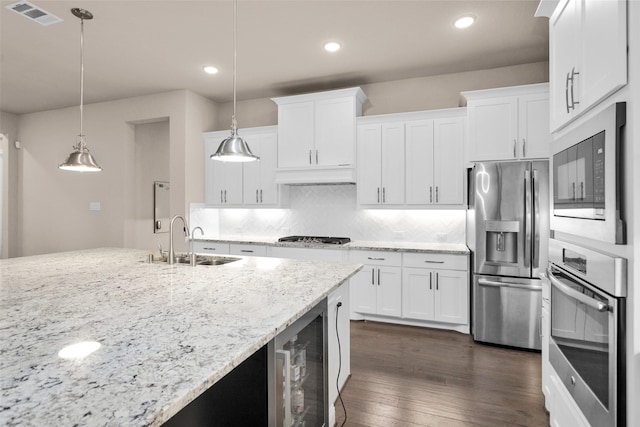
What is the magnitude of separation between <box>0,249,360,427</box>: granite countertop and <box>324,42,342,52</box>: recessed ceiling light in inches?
88.3

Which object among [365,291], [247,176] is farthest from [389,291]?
[247,176]

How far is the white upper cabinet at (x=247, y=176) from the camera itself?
14.8 ft

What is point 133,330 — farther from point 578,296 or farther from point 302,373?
point 578,296

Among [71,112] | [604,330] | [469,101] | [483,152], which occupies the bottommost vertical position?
[604,330]

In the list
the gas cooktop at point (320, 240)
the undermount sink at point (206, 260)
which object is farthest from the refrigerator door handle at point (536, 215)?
the undermount sink at point (206, 260)

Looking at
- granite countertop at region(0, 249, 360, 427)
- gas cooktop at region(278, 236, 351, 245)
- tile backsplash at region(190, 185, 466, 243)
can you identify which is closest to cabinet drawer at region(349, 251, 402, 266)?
gas cooktop at region(278, 236, 351, 245)

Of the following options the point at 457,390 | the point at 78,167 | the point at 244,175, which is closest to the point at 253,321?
the point at 457,390

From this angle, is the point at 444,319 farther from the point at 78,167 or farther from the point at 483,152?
the point at 78,167

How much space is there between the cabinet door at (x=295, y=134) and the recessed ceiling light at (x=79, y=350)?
337 cm

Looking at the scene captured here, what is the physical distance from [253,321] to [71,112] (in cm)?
584

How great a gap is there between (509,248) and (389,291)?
1.25 m

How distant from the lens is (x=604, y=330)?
1.22 metres

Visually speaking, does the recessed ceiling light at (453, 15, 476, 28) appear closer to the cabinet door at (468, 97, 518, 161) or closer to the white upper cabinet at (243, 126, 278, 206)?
the cabinet door at (468, 97, 518, 161)

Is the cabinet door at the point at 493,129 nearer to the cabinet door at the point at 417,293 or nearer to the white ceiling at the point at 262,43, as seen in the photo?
the white ceiling at the point at 262,43
